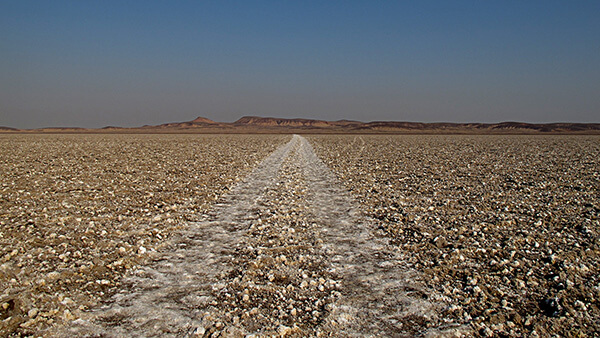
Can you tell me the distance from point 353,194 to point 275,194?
3.00m

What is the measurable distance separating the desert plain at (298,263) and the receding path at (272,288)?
0.03 metres

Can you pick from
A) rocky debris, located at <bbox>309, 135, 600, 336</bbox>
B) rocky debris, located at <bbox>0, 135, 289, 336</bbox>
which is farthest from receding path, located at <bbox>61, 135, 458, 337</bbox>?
rocky debris, located at <bbox>309, 135, 600, 336</bbox>

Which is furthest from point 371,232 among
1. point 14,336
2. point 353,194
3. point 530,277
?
point 14,336

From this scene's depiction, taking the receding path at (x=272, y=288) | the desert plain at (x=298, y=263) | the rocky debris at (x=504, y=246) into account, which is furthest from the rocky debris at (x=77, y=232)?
the rocky debris at (x=504, y=246)

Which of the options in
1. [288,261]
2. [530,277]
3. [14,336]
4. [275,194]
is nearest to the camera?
[14,336]

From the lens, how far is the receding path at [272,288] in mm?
5027

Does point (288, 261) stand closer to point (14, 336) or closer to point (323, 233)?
point (323, 233)

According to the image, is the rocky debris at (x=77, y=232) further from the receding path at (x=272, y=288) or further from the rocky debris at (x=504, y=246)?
the rocky debris at (x=504, y=246)

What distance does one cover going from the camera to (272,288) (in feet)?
20.4

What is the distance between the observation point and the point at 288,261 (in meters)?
7.44

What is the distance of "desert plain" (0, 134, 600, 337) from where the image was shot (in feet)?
17.0

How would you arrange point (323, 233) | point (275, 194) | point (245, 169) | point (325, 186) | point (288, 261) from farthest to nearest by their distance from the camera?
point (245, 169), point (325, 186), point (275, 194), point (323, 233), point (288, 261)

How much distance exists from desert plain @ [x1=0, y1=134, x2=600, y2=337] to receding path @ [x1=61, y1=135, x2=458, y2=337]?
3 centimetres

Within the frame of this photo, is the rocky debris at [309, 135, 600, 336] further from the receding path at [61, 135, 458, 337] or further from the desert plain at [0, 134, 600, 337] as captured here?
the receding path at [61, 135, 458, 337]
